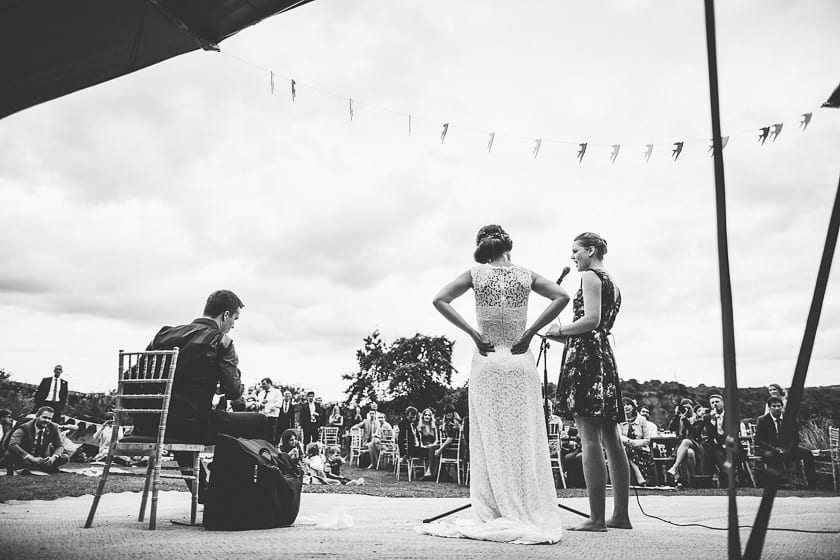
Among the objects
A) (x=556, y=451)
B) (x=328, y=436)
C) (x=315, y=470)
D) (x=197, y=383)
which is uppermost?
(x=197, y=383)

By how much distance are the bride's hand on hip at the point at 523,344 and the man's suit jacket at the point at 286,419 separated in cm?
1004


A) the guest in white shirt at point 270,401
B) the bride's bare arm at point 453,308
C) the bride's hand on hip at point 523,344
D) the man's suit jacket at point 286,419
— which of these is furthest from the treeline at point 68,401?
the bride's hand on hip at point 523,344

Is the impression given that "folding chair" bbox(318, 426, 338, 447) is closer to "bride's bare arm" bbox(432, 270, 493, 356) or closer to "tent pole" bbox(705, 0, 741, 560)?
"bride's bare arm" bbox(432, 270, 493, 356)

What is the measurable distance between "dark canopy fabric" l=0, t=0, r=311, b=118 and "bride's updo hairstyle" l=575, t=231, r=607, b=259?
2214 mm

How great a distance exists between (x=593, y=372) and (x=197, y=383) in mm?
2419

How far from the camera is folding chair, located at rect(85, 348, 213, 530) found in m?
3.22

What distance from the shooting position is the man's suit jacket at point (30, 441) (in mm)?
8820

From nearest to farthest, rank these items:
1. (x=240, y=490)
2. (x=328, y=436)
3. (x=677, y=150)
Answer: (x=240, y=490)
(x=677, y=150)
(x=328, y=436)

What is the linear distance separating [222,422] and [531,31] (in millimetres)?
4460

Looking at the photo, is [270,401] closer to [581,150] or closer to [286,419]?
[286,419]

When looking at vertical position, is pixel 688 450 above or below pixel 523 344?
below

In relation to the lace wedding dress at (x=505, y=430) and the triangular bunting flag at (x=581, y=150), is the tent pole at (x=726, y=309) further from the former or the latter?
the triangular bunting flag at (x=581, y=150)

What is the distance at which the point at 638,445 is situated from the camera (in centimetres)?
1017

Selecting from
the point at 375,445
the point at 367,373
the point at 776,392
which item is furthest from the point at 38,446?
the point at 367,373
